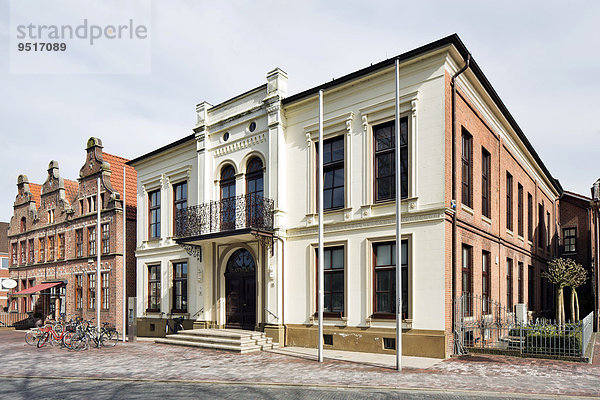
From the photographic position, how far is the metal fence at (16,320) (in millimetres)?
32916

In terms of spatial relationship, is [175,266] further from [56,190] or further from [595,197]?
[595,197]

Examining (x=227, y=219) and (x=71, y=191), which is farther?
(x=71, y=191)

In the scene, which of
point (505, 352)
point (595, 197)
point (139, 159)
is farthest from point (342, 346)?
point (595, 197)

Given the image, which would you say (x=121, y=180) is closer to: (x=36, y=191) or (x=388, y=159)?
(x=36, y=191)

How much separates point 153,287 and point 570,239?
26.4m

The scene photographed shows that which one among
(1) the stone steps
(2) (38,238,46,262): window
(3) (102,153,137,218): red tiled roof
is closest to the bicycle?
(1) the stone steps

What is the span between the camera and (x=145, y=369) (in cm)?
1322

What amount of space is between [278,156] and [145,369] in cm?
878

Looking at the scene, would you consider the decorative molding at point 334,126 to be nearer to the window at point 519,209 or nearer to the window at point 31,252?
the window at point 519,209

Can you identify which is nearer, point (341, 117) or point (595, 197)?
point (341, 117)

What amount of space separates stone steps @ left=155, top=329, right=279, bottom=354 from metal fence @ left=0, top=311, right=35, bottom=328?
19268mm

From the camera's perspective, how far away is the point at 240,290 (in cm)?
1952

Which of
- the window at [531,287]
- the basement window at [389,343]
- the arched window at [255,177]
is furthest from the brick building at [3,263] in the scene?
the window at [531,287]

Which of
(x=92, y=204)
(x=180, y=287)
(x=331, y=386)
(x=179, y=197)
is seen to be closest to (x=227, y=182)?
(x=179, y=197)
